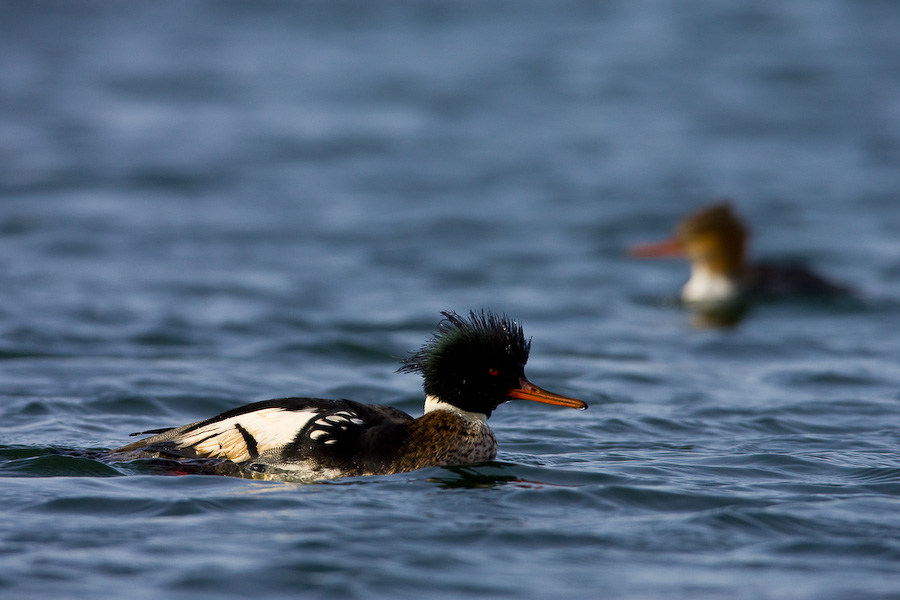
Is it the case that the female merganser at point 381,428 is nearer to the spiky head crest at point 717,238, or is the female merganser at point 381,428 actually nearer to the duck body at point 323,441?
the duck body at point 323,441

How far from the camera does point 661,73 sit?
993 inches

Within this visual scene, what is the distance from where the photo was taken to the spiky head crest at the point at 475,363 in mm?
6496

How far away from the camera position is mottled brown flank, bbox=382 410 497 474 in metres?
6.37

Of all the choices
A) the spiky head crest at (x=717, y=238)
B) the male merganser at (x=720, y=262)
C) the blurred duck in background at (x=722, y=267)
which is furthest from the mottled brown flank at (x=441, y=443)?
the spiky head crest at (x=717, y=238)

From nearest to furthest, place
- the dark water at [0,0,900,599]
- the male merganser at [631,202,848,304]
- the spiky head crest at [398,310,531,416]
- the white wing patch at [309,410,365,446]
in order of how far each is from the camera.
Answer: the dark water at [0,0,900,599]
the white wing patch at [309,410,365,446]
the spiky head crest at [398,310,531,416]
the male merganser at [631,202,848,304]

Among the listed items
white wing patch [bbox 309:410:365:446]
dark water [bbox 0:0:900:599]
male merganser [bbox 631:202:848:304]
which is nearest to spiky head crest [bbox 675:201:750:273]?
male merganser [bbox 631:202:848:304]

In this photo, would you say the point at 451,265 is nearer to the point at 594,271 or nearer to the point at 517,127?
the point at 594,271

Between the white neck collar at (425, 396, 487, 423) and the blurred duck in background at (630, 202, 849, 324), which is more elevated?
the blurred duck in background at (630, 202, 849, 324)

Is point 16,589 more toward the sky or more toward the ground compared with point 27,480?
more toward the ground

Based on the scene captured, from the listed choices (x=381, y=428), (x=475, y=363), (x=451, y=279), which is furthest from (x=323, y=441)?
(x=451, y=279)

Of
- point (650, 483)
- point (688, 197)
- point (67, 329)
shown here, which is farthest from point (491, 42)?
point (650, 483)

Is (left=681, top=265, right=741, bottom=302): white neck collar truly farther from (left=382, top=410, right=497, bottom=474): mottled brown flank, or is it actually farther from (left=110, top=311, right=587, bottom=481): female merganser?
(left=382, top=410, right=497, bottom=474): mottled brown flank

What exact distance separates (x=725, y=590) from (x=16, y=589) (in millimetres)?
3018

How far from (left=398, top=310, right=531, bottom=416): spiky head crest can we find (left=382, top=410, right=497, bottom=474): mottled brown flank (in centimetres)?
12
